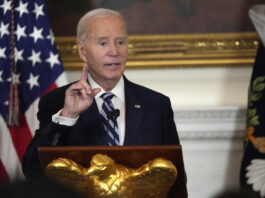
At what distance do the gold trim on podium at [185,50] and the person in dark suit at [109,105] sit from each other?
5.12ft

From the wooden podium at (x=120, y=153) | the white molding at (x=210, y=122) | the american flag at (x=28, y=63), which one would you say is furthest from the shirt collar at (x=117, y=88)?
the white molding at (x=210, y=122)

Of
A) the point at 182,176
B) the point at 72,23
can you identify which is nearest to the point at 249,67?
the point at 72,23

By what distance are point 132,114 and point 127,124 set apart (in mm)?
75

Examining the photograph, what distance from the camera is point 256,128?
12.6 feet

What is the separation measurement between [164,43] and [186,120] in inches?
27.2

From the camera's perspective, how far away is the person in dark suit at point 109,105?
2.55 m

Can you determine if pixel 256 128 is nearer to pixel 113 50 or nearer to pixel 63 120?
pixel 113 50

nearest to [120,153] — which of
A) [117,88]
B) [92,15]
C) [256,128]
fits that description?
[117,88]

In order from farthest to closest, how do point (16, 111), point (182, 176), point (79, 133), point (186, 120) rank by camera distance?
1. point (186, 120)
2. point (16, 111)
3. point (79, 133)
4. point (182, 176)

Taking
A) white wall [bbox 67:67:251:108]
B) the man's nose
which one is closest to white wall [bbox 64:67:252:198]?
white wall [bbox 67:67:251:108]

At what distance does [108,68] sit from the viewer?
2639 millimetres

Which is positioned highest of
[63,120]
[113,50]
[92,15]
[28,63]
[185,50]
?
[92,15]

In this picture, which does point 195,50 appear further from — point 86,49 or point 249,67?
point 86,49

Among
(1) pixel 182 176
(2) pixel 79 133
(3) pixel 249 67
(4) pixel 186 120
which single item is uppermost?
(1) pixel 182 176
